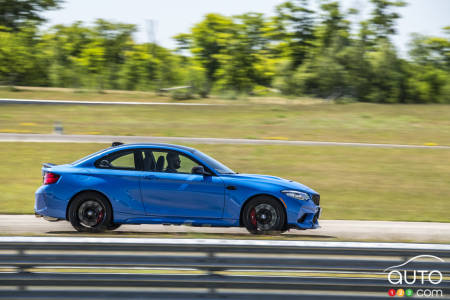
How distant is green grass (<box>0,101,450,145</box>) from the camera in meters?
28.8

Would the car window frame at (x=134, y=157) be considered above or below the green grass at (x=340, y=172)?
above

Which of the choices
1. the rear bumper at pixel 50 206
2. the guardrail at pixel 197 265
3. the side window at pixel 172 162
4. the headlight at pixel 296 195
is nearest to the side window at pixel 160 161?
the side window at pixel 172 162

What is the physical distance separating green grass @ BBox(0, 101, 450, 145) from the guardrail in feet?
72.9

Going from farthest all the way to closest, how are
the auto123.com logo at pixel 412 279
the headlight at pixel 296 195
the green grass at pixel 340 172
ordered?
the green grass at pixel 340 172, the headlight at pixel 296 195, the auto123.com logo at pixel 412 279

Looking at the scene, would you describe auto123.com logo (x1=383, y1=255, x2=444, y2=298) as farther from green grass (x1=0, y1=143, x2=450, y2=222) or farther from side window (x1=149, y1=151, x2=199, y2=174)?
green grass (x1=0, y1=143, x2=450, y2=222)

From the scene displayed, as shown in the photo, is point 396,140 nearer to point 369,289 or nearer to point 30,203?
point 30,203

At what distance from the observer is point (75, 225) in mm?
8555

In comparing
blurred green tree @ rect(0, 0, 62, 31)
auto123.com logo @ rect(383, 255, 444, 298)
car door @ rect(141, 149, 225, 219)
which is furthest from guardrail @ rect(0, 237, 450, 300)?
blurred green tree @ rect(0, 0, 62, 31)

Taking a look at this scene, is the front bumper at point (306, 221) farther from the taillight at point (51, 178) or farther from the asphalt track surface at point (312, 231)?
the taillight at point (51, 178)

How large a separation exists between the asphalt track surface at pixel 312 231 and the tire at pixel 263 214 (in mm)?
194

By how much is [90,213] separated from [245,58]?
6178 cm

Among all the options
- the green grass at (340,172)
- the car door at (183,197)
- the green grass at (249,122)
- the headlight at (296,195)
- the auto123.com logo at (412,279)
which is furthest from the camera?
the green grass at (249,122)

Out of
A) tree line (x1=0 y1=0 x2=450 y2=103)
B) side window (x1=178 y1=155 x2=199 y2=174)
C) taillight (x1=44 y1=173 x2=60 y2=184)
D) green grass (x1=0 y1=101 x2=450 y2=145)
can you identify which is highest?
tree line (x1=0 y1=0 x2=450 y2=103)

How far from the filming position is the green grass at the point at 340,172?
1263 centimetres
